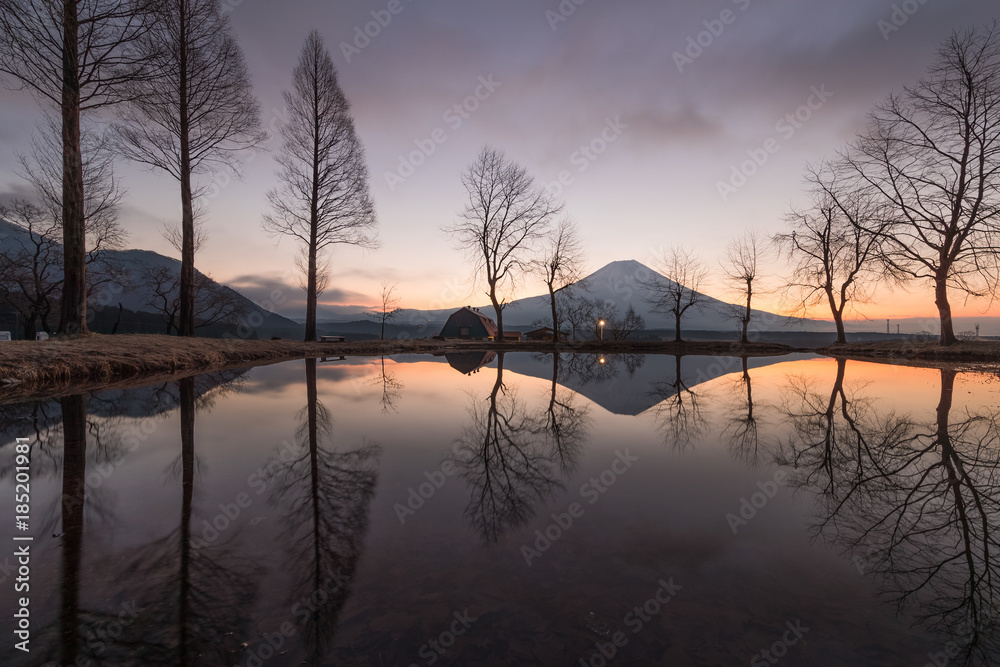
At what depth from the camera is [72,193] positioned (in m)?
10.7

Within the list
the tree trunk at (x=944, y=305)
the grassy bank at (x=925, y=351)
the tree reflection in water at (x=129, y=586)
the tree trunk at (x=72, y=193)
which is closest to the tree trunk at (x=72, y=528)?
the tree reflection in water at (x=129, y=586)

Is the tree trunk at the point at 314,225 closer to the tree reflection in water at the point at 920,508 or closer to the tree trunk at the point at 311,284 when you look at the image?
the tree trunk at the point at 311,284

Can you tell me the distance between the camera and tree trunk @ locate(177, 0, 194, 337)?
611 inches

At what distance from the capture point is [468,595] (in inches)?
79.0

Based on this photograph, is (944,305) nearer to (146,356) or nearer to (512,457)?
(512,457)

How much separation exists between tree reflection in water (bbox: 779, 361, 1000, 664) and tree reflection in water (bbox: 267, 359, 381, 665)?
268cm

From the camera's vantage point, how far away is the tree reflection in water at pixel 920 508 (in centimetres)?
202

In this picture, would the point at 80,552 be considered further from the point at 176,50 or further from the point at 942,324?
the point at 942,324

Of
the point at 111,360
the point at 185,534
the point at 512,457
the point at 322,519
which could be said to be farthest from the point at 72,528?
the point at 111,360

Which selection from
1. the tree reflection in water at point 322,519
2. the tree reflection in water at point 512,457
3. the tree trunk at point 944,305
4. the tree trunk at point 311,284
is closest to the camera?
the tree reflection in water at point 322,519

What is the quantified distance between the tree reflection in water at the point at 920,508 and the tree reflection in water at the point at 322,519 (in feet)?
8.81

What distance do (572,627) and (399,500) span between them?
5.79ft

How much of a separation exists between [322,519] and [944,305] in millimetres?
25906

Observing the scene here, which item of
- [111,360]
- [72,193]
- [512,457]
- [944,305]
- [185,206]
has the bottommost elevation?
[512,457]
